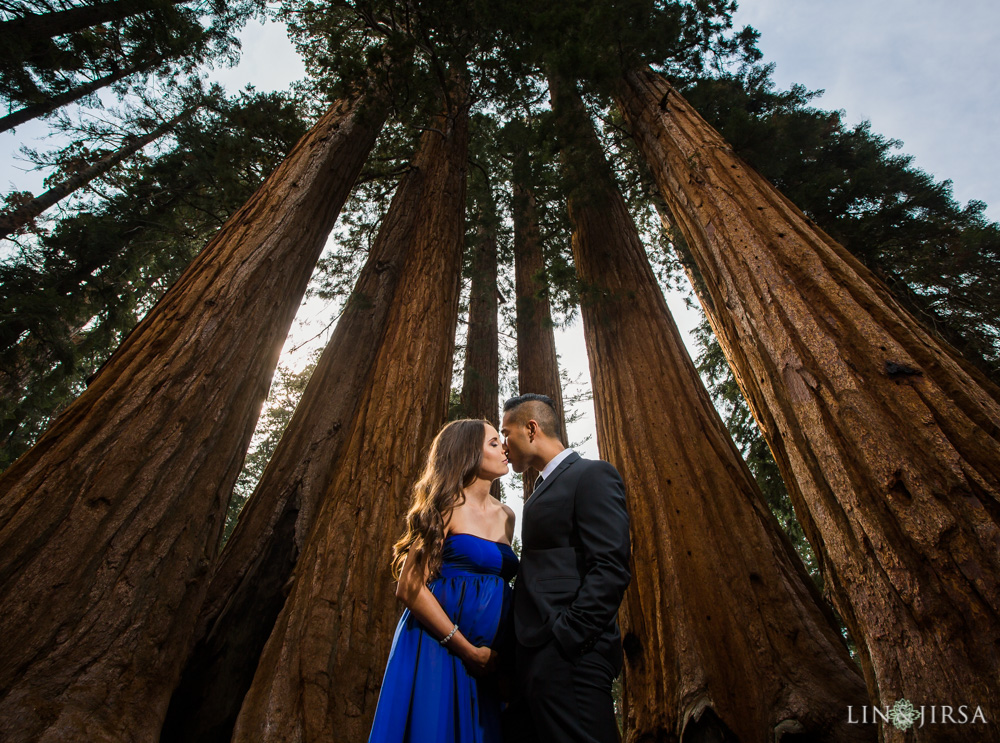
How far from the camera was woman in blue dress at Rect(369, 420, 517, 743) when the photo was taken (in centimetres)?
141

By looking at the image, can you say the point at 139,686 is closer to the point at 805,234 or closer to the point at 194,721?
the point at 194,721

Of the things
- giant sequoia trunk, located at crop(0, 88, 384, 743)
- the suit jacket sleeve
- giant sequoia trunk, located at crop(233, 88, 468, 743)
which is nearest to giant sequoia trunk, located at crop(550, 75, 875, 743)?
the suit jacket sleeve

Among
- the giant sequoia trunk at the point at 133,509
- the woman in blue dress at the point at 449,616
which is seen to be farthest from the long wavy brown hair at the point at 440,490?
the giant sequoia trunk at the point at 133,509

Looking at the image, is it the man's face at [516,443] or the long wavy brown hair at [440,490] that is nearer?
the long wavy brown hair at [440,490]

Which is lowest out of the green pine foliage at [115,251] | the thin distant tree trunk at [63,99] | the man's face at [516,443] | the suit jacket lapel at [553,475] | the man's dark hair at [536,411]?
the suit jacket lapel at [553,475]

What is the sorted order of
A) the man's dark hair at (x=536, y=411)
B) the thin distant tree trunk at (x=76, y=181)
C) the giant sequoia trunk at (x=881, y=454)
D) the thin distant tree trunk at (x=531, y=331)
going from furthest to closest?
1. the thin distant tree trunk at (x=76, y=181)
2. the thin distant tree trunk at (x=531, y=331)
3. the man's dark hair at (x=536, y=411)
4. the giant sequoia trunk at (x=881, y=454)

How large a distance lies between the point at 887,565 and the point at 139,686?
280 centimetres

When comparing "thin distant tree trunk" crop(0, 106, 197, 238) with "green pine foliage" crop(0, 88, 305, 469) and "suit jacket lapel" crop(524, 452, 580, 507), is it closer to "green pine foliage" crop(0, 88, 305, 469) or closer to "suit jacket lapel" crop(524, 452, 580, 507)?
"green pine foliage" crop(0, 88, 305, 469)

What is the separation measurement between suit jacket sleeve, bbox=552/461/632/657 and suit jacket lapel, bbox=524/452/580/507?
14 cm

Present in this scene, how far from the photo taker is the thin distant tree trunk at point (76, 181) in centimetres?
677

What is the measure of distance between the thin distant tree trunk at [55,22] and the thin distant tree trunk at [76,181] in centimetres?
144

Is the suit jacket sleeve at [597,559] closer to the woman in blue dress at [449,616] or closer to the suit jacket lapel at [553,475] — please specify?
the suit jacket lapel at [553,475]

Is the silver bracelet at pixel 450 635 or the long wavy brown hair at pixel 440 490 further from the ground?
the long wavy brown hair at pixel 440 490

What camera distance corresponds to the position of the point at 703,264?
305 cm
